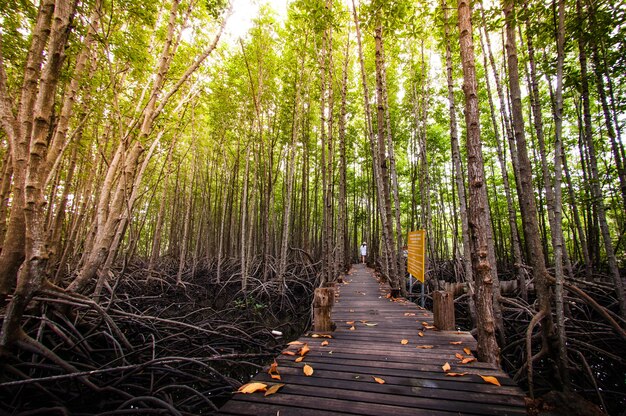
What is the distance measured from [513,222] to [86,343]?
26.9ft

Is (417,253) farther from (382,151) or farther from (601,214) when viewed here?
(601,214)

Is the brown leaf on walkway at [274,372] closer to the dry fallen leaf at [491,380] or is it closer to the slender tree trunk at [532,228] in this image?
the dry fallen leaf at [491,380]

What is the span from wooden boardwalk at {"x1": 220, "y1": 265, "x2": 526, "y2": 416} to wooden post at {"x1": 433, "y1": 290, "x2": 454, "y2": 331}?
12 cm

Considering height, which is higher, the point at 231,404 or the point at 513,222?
the point at 513,222

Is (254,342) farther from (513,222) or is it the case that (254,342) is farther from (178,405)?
(513,222)

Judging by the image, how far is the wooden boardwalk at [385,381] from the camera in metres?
1.69

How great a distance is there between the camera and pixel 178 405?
2387mm

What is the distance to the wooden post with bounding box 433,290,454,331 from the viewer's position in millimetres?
3355

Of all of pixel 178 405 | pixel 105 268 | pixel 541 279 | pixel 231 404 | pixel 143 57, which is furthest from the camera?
pixel 143 57

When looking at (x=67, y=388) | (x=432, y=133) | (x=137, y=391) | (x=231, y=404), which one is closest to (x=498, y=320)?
(x=231, y=404)

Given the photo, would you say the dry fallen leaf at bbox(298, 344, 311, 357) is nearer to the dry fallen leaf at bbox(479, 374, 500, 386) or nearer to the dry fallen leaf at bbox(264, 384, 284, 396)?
the dry fallen leaf at bbox(264, 384, 284, 396)

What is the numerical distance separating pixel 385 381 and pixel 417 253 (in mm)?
2890

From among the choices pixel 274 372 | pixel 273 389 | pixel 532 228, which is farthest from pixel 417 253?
pixel 273 389

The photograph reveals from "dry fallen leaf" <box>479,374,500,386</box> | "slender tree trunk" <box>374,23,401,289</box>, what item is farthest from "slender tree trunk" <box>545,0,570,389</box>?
"slender tree trunk" <box>374,23,401,289</box>
